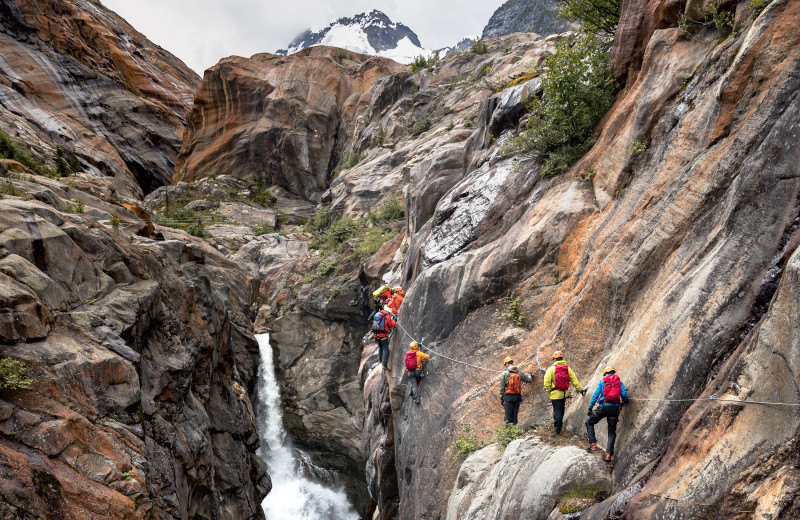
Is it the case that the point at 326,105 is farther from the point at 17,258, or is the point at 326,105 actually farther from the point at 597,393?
the point at 597,393

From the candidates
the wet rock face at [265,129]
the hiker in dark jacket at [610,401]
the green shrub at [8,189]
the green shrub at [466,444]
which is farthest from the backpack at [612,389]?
the wet rock face at [265,129]

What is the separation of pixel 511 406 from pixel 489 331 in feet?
9.21

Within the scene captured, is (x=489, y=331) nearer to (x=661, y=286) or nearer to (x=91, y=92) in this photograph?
(x=661, y=286)

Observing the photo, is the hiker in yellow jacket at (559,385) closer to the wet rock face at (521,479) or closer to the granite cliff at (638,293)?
the granite cliff at (638,293)

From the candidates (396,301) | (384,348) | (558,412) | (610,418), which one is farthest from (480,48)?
(610,418)

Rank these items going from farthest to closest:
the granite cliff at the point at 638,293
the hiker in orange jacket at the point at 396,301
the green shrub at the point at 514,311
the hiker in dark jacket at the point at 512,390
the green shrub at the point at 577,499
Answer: the hiker in orange jacket at the point at 396,301
the green shrub at the point at 514,311
the hiker in dark jacket at the point at 512,390
the green shrub at the point at 577,499
the granite cliff at the point at 638,293

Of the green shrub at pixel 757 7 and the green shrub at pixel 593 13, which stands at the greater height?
the green shrub at pixel 593 13

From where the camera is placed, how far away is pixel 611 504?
6484 mm

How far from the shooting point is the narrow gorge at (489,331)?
647 cm

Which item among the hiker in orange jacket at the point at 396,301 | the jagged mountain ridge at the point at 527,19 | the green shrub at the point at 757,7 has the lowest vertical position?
the hiker in orange jacket at the point at 396,301

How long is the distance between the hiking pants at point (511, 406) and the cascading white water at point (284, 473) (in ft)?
61.5

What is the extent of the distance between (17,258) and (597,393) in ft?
42.6

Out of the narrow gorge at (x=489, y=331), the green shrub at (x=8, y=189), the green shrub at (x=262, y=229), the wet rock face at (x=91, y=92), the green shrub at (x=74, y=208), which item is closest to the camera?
the narrow gorge at (x=489, y=331)

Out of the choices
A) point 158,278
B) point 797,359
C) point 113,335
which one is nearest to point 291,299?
point 158,278
